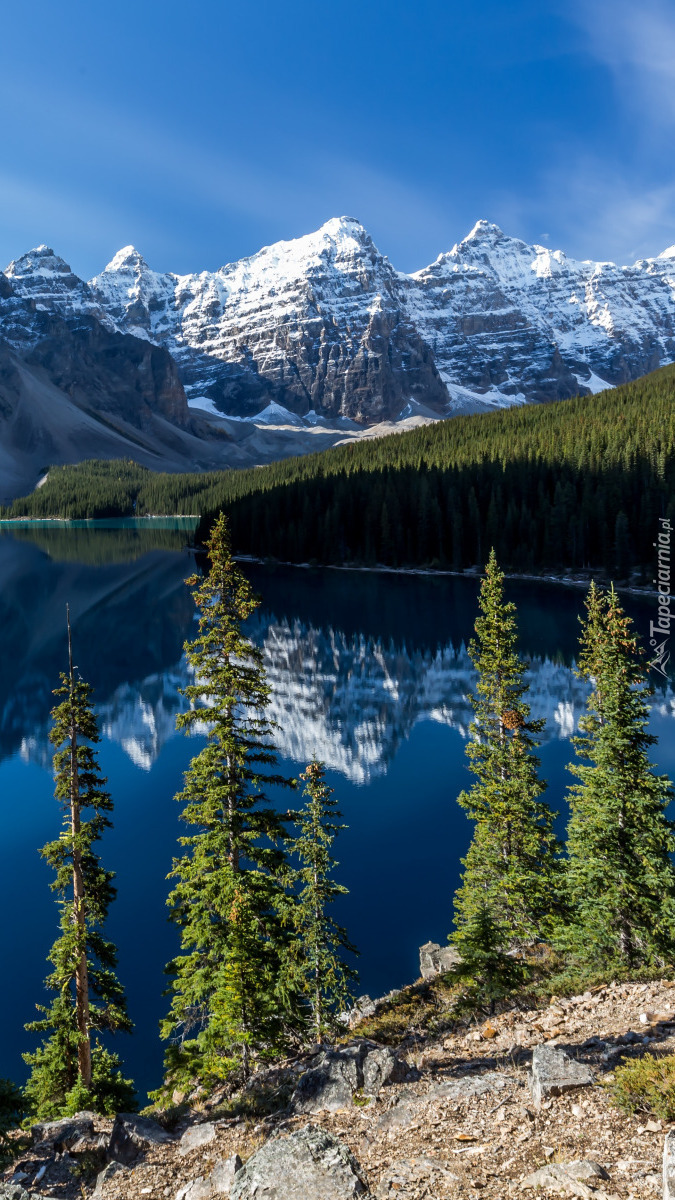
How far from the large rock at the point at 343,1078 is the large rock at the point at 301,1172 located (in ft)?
5.97

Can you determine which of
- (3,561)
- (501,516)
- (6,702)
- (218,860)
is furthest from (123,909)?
(3,561)

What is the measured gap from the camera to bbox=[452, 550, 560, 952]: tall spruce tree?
60.1 feet

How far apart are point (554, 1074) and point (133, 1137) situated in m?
6.42

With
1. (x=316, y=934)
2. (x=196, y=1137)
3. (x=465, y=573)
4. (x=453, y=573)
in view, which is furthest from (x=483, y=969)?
(x=453, y=573)

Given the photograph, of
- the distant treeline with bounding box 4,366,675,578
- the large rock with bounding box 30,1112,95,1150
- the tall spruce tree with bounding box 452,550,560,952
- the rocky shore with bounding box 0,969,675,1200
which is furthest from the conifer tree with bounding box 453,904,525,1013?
the distant treeline with bounding box 4,366,675,578

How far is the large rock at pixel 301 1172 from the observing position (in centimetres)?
802

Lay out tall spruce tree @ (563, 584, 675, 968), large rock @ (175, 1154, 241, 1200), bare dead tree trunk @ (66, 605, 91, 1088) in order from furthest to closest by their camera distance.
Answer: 1. tall spruce tree @ (563, 584, 675, 968)
2. bare dead tree trunk @ (66, 605, 91, 1088)
3. large rock @ (175, 1154, 241, 1200)

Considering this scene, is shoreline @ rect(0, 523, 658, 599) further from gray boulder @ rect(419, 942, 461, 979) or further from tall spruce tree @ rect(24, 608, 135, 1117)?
tall spruce tree @ rect(24, 608, 135, 1117)

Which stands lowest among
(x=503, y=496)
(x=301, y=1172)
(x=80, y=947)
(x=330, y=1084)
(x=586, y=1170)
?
(x=330, y=1084)

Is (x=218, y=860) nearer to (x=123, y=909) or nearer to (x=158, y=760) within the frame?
(x=123, y=909)

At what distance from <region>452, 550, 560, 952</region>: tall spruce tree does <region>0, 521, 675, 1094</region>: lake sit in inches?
184

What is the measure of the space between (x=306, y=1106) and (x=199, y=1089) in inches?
190

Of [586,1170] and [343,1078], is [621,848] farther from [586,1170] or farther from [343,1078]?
[586,1170]

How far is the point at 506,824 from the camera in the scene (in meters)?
19.4
